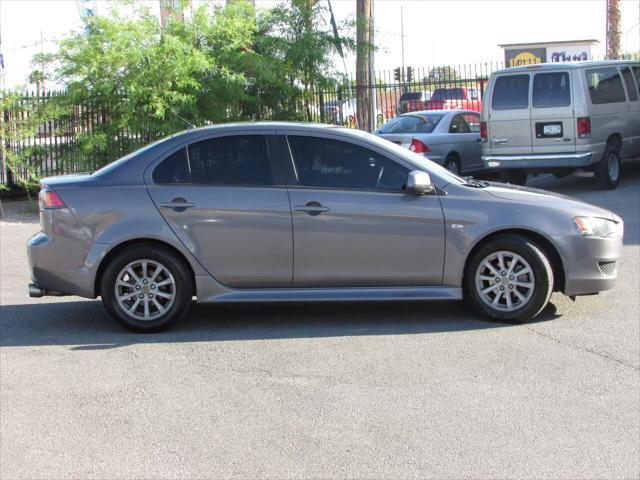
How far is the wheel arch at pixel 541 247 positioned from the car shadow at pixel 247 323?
14.5 inches

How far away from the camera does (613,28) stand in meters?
29.6

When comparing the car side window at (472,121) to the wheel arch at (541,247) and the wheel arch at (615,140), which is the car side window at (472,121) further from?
the wheel arch at (541,247)

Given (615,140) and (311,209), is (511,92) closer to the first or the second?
(615,140)

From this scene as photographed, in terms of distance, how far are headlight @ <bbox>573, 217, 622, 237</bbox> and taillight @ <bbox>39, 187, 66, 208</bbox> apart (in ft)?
13.5

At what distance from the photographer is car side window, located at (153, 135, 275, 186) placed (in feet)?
24.7

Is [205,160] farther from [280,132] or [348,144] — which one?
[348,144]

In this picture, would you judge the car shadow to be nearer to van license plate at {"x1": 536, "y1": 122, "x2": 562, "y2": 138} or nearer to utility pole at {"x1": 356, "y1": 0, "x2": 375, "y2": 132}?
van license plate at {"x1": 536, "y1": 122, "x2": 562, "y2": 138}

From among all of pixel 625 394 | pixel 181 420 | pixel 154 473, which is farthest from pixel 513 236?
pixel 154 473

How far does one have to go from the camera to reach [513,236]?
24.6 feet

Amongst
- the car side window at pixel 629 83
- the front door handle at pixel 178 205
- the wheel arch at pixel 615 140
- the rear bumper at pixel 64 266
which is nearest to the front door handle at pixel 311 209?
the front door handle at pixel 178 205

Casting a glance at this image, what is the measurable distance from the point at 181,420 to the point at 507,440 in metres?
1.87

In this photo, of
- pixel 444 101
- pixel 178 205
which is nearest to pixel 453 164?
pixel 444 101

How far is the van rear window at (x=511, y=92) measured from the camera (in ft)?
52.4

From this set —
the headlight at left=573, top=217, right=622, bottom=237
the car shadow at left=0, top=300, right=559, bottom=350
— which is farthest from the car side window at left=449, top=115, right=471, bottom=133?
the headlight at left=573, top=217, right=622, bottom=237
